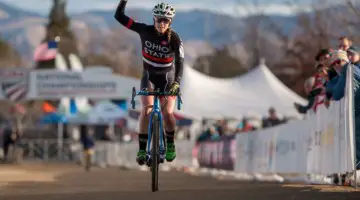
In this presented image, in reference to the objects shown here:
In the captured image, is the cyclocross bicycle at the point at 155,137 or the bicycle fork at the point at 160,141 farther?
the bicycle fork at the point at 160,141

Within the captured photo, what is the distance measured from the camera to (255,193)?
1416 centimetres

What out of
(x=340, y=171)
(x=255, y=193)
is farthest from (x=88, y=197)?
(x=340, y=171)

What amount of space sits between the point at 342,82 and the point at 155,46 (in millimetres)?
2840

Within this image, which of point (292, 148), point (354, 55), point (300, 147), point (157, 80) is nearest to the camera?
point (157, 80)

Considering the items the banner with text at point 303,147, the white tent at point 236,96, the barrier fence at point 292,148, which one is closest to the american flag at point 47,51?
the white tent at point 236,96

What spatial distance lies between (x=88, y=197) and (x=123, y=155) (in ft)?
102

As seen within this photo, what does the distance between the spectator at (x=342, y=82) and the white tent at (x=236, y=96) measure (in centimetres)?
2130

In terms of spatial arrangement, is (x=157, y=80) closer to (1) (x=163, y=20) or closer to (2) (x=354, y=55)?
(1) (x=163, y=20)

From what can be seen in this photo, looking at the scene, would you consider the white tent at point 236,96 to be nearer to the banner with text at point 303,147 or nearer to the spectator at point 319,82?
the banner with text at point 303,147

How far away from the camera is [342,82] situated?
16.3 meters

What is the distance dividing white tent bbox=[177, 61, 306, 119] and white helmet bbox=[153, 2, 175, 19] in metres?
23.6

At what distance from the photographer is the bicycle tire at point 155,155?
14582 mm

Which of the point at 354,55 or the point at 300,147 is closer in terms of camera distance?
the point at 354,55

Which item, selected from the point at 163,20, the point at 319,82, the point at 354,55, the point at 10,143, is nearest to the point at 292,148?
the point at 319,82
